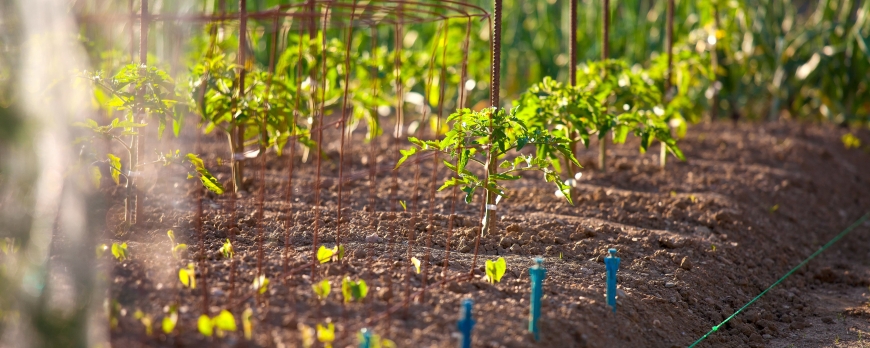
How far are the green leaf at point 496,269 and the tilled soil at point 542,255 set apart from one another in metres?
0.04

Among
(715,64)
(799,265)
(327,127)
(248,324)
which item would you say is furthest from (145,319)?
(715,64)

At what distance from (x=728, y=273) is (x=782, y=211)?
124 cm

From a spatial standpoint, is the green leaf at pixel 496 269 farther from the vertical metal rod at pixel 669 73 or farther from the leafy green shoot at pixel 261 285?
the vertical metal rod at pixel 669 73

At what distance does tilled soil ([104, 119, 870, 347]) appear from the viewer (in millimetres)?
2393

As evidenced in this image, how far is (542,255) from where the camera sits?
10.3 feet

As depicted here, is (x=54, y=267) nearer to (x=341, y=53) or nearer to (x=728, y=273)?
(x=341, y=53)

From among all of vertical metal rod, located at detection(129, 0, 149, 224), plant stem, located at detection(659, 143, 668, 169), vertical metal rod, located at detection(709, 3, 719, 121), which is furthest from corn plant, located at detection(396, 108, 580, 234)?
vertical metal rod, located at detection(709, 3, 719, 121)

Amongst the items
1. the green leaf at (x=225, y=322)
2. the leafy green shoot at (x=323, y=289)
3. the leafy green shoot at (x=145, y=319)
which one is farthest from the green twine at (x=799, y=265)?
the leafy green shoot at (x=145, y=319)

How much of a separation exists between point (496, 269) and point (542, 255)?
51 cm

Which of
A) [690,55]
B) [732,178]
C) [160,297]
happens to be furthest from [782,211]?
[160,297]

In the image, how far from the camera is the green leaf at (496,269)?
8.77 ft

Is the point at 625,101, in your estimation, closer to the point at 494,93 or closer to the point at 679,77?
the point at 679,77

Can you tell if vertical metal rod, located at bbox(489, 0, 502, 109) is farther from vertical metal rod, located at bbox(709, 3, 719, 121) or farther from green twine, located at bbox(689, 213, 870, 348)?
vertical metal rod, located at bbox(709, 3, 719, 121)

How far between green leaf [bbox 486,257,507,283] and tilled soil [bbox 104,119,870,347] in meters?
0.04
